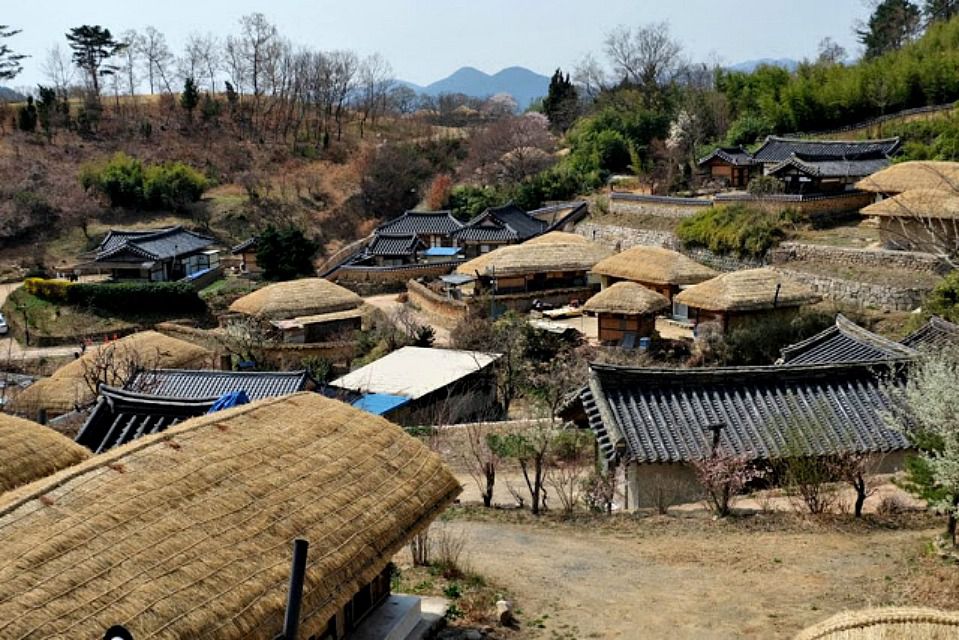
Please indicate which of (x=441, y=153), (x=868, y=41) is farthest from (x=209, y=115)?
(x=868, y=41)

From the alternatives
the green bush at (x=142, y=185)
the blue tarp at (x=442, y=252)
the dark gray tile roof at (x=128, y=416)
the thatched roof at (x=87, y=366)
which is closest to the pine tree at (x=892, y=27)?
the blue tarp at (x=442, y=252)

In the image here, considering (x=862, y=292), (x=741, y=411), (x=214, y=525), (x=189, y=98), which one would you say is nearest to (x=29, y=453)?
(x=214, y=525)

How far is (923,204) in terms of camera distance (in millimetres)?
28406

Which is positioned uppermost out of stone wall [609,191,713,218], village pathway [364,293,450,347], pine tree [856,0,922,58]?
pine tree [856,0,922,58]

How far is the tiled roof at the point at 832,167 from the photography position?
3497 cm

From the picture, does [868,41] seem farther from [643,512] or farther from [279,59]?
[643,512]

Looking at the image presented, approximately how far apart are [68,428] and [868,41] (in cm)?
6243

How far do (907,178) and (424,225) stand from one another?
21.6 metres

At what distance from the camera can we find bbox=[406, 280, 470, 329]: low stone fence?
33031 mm

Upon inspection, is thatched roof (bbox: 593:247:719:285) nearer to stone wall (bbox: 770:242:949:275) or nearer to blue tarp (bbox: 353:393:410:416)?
stone wall (bbox: 770:242:949:275)

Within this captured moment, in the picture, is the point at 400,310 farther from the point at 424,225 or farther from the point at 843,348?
the point at 843,348

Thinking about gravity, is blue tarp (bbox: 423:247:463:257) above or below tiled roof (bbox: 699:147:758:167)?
below

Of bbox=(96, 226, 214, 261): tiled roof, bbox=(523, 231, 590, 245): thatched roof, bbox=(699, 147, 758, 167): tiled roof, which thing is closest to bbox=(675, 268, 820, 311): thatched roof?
bbox=(523, 231, 590, 245): thatched roof

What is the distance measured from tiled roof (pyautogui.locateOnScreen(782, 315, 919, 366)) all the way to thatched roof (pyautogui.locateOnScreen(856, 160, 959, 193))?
15.1 m
